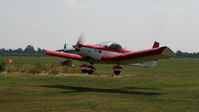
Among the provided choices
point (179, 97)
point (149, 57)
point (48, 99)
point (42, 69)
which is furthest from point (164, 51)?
point (42, 69)

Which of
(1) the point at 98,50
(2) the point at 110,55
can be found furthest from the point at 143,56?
(1) the point at 98,50

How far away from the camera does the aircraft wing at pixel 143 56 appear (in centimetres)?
1922

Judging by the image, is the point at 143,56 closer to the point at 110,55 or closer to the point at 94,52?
the point at 110,55

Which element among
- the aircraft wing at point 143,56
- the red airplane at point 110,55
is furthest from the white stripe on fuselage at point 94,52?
the aircraft wing at point 143,56

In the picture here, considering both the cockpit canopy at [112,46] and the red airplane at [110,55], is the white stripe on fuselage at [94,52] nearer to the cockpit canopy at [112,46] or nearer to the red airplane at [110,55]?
the red airplane at [110,55]

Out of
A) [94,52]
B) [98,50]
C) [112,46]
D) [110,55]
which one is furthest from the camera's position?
[112,46]

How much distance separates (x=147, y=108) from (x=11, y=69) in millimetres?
25575

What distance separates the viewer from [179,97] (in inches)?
644

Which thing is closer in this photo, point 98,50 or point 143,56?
point 143,56

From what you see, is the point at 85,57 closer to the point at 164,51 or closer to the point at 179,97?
the point at 164,51

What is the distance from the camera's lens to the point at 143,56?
69.6 ft

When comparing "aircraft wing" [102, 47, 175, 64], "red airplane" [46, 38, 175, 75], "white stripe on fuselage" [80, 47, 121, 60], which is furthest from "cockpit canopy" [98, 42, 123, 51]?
"aircraft wing" [102, 47, 175, 64]

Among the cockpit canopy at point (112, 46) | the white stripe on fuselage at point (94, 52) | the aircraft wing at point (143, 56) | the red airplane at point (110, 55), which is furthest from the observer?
the cockpit canopy at point (112, 46)

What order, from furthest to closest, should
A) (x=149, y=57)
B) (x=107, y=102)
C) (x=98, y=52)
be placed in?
1. (x=98, y=52)
2. (x=149, y=57)
3. (x=107, y=102)
